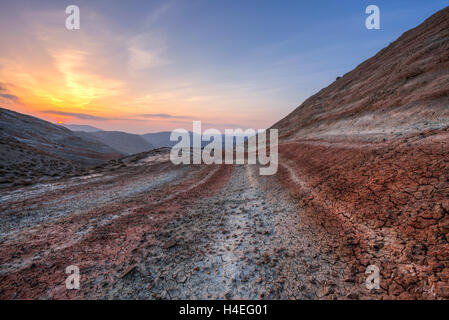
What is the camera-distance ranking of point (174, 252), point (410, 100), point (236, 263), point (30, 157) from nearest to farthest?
point (236, 263)
point (174, 252)
point (410, 100)
point (30, 157)

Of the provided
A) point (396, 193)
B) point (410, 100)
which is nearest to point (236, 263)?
point (396, 193)

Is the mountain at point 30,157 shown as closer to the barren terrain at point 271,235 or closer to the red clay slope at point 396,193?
the barren terrain at point 271,235

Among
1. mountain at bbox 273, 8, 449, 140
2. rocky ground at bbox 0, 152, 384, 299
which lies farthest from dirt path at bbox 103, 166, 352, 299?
mountain at bbox 273, 8, 449, 140

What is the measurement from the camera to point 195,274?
4828mm

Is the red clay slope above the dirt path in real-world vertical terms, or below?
above

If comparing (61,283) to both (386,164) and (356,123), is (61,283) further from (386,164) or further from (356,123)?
(356,123)

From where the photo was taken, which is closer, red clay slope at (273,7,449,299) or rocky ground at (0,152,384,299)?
red clay slope at (273,7,449,299)

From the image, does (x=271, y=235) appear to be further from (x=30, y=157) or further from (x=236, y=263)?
(x=30, y=157)

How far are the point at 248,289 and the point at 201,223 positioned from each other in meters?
4.21

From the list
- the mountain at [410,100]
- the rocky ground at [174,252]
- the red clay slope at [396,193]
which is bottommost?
the rocky ground at [174,252]

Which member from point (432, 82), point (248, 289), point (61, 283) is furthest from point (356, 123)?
point (61, 283)

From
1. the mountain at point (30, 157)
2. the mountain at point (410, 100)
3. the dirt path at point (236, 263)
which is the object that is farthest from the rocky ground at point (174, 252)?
the mountain at point (30, 157)

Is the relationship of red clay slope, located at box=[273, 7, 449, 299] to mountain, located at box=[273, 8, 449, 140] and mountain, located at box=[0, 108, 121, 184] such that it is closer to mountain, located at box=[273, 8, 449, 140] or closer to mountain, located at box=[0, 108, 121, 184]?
mountain, located at box=[273, 8, 449, 140]

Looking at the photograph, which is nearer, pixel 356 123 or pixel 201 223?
pixel 201 223
